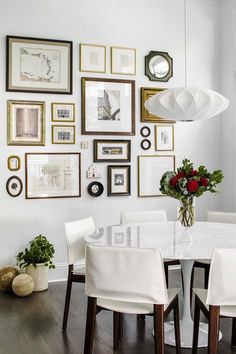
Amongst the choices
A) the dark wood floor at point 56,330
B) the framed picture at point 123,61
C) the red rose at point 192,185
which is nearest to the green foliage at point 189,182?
the red rose at point 192,185

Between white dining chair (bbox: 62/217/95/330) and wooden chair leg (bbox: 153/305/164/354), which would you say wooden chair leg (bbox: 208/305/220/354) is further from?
white dining chair (bbox: 62/217/95/330)

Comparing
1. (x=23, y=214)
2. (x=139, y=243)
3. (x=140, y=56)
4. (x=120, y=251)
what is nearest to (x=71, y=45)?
(x=140, y=56)

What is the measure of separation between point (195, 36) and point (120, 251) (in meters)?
3.64

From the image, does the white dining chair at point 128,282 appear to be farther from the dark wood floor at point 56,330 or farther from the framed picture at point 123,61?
the framed picture at point 123,61

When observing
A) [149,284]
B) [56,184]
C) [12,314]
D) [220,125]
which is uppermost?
[220,125]

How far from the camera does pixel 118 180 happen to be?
16.3 feet

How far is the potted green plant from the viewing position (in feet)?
14.2

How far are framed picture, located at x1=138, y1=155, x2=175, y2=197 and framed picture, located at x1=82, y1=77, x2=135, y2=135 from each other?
1.17 ft

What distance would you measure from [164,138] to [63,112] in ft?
3.95

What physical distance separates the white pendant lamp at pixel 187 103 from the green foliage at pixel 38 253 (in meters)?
1.81

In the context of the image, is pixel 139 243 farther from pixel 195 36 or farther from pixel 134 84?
pixel 195 36

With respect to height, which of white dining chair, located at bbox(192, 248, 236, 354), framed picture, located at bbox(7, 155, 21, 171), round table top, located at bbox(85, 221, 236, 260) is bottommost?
white dining chair, located at bbox(192, 248, 236, 354)

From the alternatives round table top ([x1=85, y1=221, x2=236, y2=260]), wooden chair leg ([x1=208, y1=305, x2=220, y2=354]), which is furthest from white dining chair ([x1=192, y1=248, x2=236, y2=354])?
round table top ([x1=85, y1=221, x2=236, y2=260])

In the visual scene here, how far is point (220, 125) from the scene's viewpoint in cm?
550
